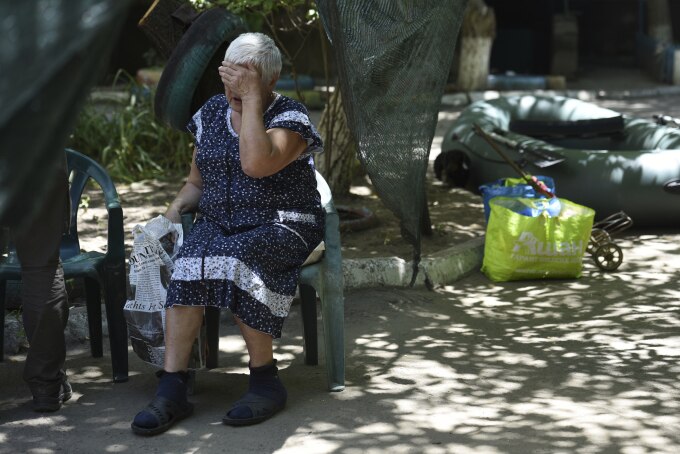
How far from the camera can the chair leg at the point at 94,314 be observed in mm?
4438

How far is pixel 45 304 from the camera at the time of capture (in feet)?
12.9

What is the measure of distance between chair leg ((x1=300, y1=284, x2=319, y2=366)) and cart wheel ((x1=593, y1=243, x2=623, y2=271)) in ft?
7.11

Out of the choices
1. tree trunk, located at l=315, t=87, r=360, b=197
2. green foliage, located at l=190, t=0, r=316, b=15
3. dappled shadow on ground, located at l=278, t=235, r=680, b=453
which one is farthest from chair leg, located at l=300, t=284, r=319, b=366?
tree trunk, located at l=315, t=87, r=360, b=197

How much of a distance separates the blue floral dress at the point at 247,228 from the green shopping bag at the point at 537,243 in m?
2.02

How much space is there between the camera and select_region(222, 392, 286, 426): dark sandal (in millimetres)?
3785

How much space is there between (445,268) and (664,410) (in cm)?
214

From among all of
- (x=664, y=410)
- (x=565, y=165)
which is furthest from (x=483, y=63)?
(x=664, y=410)

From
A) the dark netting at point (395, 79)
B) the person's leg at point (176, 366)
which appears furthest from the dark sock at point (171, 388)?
the dark netting at point (395, 79)

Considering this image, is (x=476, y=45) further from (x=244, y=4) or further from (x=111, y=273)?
(x=111, y=273)

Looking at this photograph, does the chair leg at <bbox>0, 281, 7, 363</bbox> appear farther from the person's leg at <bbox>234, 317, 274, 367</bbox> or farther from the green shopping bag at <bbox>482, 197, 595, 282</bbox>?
the green shopping bag at <bbox>482, 197, 595, 282</bbox>

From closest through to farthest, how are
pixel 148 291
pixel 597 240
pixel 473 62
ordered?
pixel 148 291
pixel 597 240
pixel 473 62

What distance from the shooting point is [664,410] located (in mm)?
3898

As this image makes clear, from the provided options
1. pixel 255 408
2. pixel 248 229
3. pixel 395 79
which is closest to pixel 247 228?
pixel 248 229

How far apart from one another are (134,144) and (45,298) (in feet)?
16.5
